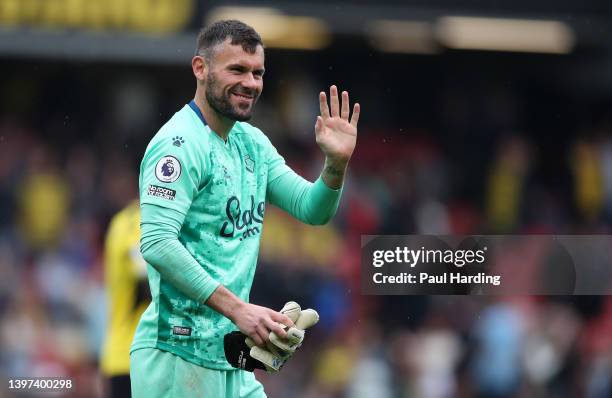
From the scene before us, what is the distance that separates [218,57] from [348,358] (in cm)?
665

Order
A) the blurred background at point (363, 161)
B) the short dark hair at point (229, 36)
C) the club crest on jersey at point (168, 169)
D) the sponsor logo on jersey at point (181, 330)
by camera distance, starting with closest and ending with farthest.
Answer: the club crest on jersey at point (168, 169), the sponsor logo on jersey at point (181, 330), the short dark hair at point (229, 36), the blurred background at point (363, 161)

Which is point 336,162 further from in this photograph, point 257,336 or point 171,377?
point 171,377

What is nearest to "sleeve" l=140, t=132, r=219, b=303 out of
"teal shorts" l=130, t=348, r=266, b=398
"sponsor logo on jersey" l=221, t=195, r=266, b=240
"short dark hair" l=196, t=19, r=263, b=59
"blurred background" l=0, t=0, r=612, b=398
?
"sponsor logo on jersey" l=221, t=195, r=266, b=240

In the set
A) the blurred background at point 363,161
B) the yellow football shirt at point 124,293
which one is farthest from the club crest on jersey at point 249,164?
the blurred background at point 363,161

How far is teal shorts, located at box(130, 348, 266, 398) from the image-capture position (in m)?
4.37

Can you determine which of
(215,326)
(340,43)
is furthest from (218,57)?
(340,43)

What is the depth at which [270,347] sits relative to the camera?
4.16 m

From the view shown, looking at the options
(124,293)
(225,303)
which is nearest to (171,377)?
(225,303)

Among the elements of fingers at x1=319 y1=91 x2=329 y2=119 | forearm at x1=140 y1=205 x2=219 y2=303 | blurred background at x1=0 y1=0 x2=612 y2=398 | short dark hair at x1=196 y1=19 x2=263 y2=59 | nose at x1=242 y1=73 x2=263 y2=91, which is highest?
blurred background at x1=0 y1=0 x2=612 y2=398

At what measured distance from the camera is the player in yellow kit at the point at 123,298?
6699 mm

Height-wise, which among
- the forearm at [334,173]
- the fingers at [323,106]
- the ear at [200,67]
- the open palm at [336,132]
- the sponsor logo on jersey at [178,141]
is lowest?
the forearm at [334,173]

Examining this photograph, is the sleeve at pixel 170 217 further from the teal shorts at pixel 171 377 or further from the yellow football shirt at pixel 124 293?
the yellow football shirt at pixel 124 293

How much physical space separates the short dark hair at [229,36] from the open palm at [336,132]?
12.7 inches

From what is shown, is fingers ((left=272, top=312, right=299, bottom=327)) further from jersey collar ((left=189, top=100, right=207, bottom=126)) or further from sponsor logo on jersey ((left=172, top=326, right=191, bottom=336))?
jersey collar ((left=189, top=100, right=207, bottom=126))
